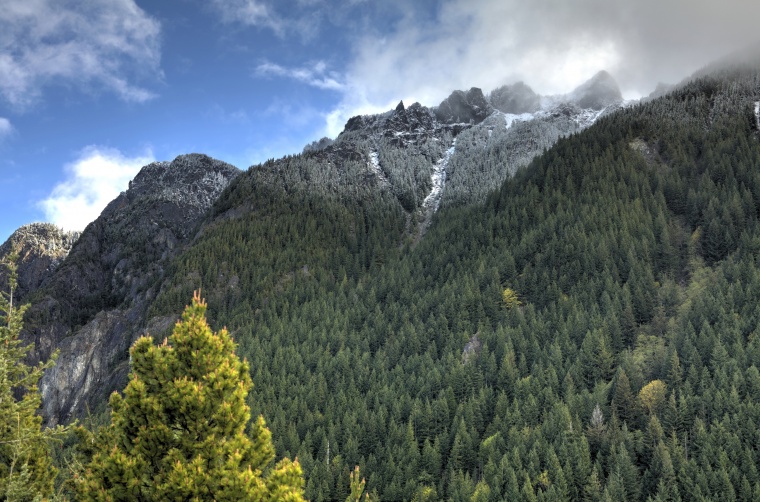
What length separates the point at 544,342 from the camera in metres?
120

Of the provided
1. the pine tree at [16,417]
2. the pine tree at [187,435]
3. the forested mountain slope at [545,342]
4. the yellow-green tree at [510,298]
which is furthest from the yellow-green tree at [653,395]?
the pine tree at [16,417]

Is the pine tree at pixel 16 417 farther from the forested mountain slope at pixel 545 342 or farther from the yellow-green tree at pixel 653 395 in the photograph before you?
the yellow-green tree at pixel 653 395

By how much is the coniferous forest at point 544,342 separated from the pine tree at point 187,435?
654 cm

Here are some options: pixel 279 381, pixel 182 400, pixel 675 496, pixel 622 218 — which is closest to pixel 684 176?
pixel 622 218

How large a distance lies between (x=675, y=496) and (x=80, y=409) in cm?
18266

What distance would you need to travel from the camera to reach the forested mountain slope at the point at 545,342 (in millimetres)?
82688

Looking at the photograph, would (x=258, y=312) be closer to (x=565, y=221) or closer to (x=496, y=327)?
(x=496, y=327)

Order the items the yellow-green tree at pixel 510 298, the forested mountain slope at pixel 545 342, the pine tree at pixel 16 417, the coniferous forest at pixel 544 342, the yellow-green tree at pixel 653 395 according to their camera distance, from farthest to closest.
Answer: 1. the yellow-green tree at pixel 510 298
2. the yellow-green tree at pixel 653 395
3. the forested mountain slope at pixel 545 342
4. the coniferous forest at pixel 544 342
5. the pine tree at pixel 16 417

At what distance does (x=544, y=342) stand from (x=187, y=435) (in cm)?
11367

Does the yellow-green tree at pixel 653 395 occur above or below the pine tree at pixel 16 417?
below

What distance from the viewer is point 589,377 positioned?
106 metres

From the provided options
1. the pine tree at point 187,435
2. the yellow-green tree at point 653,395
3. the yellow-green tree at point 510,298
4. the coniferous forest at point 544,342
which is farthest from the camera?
the yellow-green tree at point 510,298

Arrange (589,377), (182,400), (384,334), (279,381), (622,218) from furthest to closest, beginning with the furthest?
(622,218)
(384,334)
(279,381)
(589,377)
(182,400)

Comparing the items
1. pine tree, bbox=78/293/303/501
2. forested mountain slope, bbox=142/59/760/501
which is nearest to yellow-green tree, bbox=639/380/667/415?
forested mountain slope, bbox=142/59/760/501
